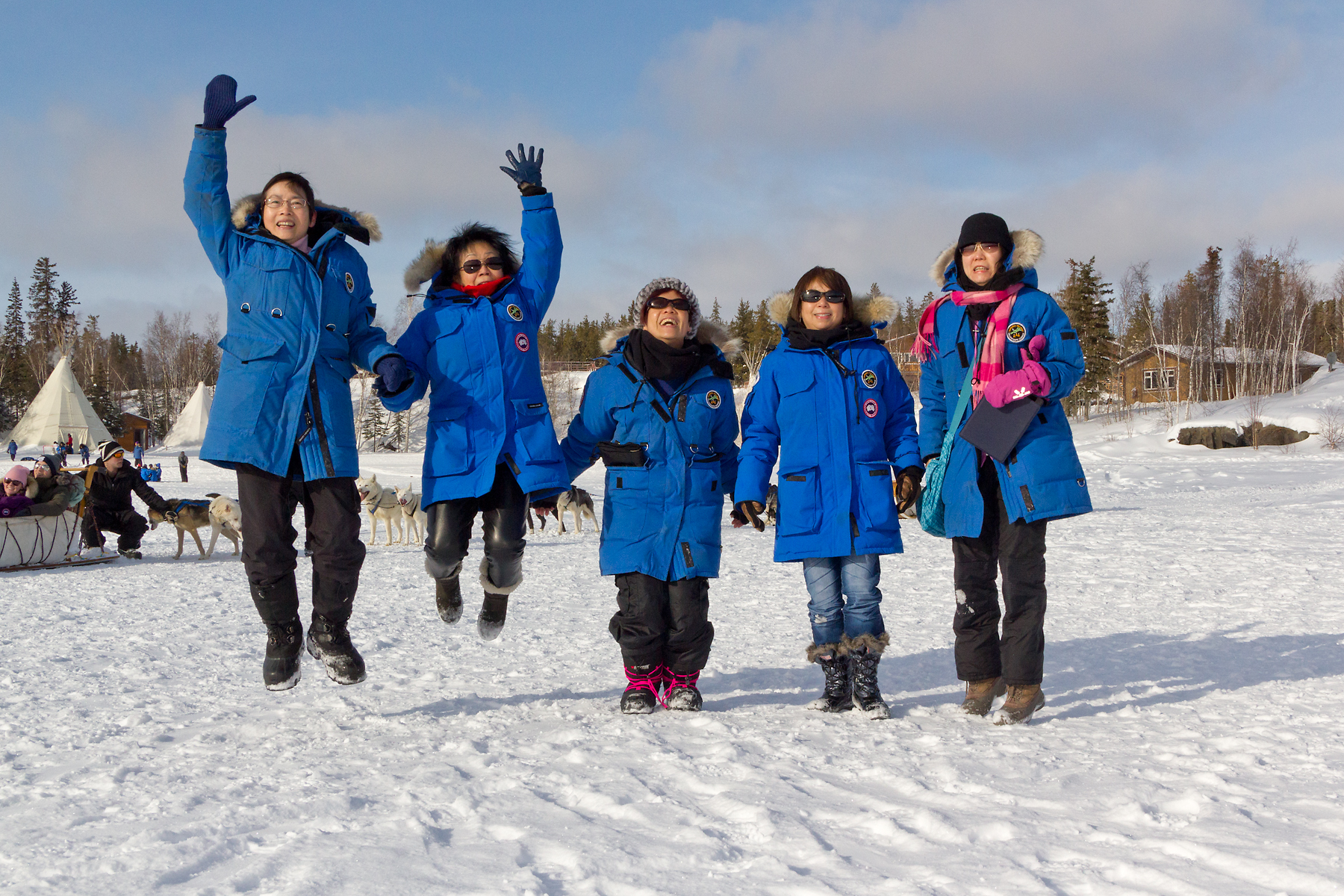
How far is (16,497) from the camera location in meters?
9.06

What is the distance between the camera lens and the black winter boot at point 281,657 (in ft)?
11.5

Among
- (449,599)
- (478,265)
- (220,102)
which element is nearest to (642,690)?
(449,599)

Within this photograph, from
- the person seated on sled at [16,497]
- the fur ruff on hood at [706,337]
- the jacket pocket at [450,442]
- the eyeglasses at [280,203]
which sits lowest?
the person seated on sled at [16,497]

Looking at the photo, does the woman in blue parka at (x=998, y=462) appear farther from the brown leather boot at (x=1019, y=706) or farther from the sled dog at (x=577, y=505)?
the sled dog at (x=577, y=505)

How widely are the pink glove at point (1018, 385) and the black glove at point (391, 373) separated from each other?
7.16 ft

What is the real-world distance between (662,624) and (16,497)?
317 inches

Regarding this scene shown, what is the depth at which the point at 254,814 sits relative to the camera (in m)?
2.40

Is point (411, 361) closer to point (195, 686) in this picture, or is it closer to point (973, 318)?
point (195, 686)

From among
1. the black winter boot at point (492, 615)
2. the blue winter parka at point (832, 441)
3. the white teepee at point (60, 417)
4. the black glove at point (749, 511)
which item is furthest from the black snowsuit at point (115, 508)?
the white teepee at point (60, 417)

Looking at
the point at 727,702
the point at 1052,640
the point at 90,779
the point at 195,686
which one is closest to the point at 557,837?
the point at 90,779

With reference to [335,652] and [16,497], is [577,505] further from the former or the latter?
[335,652]

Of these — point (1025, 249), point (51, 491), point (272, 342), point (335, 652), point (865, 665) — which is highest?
point (1025, 249)

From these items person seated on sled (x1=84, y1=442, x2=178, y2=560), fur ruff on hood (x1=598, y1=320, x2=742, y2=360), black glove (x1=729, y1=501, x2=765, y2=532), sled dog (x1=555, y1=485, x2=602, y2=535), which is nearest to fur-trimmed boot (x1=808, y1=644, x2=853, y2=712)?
black glove (x1=729, y1=501, x2=765, y2=532)

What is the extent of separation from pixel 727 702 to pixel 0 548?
8269 mm
